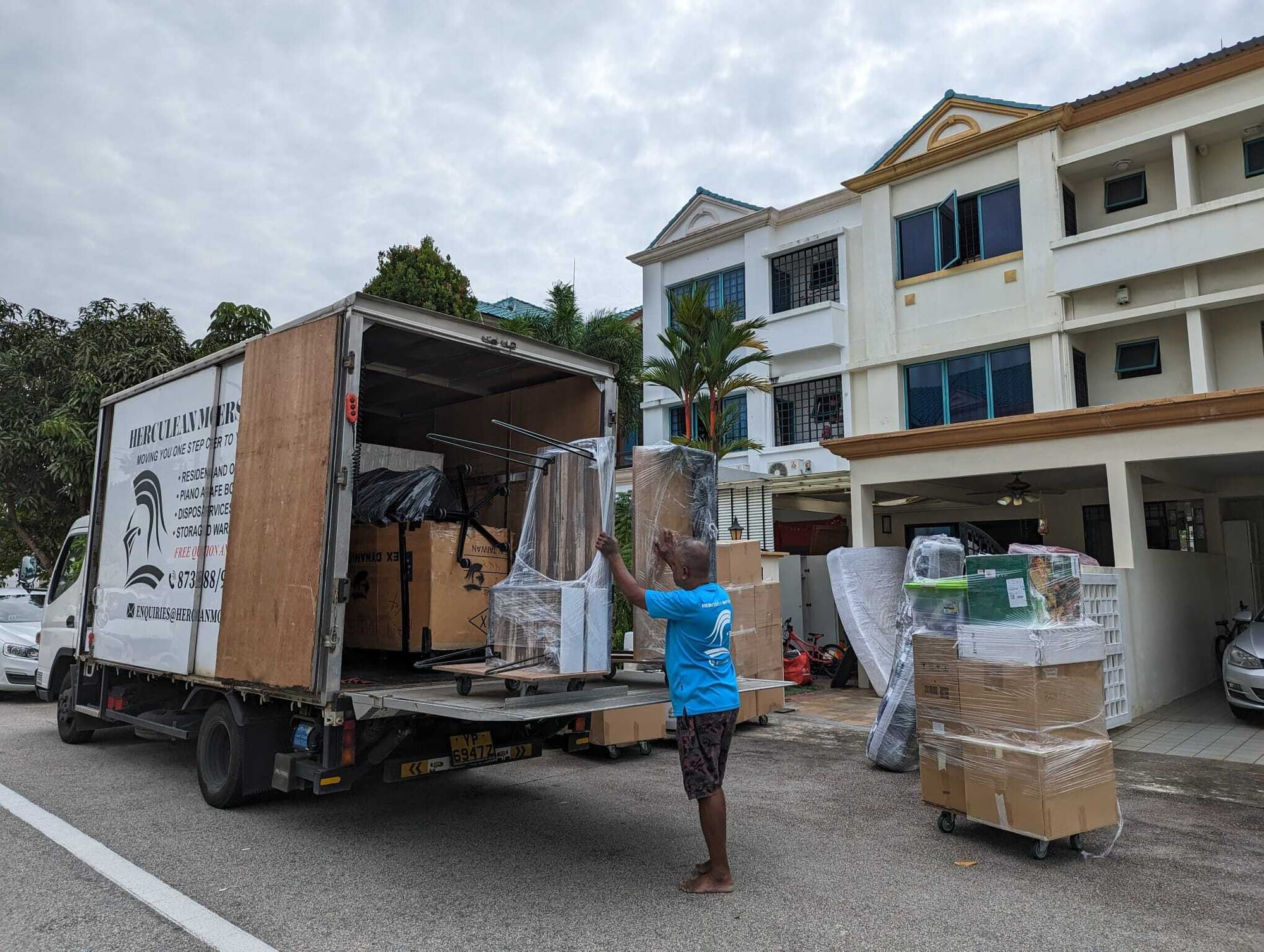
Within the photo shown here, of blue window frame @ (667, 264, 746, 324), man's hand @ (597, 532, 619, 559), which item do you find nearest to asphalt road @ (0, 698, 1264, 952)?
man's hand @ (597, 532, 619, 559)

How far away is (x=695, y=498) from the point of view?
5340 millimetres

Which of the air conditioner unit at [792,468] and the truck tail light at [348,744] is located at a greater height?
the air conditioner unit at [792,468]

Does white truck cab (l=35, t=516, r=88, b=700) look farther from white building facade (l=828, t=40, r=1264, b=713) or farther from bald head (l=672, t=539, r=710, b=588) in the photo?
white building facade (l=828, t=40, r=1264, b=713)

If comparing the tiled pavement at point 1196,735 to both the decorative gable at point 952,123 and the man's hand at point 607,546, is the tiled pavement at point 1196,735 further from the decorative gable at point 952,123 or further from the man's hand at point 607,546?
the decorative gable at point 952,123

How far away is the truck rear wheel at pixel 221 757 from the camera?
5602mm

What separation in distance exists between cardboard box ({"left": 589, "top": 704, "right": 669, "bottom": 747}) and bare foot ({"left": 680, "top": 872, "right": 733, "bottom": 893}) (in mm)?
2772

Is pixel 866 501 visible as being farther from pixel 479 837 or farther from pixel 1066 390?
pixel 479 837

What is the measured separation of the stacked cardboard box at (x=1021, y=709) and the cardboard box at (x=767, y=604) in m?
3.77

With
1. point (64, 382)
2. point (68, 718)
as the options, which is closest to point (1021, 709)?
point (68, 718)

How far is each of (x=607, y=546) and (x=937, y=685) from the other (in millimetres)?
2540

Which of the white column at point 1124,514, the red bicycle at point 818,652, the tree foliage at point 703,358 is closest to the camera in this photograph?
the white column at point 1124,514

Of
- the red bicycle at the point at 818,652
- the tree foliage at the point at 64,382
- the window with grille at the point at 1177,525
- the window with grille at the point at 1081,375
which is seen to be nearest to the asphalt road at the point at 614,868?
the red bicycle at the point at 818,652

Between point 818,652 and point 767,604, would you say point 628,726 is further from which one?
point 818,652

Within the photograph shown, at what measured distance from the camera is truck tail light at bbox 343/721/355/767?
4.86m
